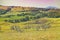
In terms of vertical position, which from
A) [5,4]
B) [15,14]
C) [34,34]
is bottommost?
[34,34]

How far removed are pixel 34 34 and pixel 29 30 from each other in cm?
8

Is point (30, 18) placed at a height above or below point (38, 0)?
below

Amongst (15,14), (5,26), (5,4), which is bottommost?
(5,26)

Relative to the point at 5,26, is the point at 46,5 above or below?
above

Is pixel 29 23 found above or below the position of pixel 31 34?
above

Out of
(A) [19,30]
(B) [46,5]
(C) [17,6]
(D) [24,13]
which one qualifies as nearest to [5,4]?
(C) [17,6]

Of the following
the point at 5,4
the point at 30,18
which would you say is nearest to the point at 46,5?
the point at 30,18

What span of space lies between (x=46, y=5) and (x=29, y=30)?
411mm

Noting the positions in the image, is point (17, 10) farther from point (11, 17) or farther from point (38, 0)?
point (38, 0)

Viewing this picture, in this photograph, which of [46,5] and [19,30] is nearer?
[19,30]

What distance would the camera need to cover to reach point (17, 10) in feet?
Answer: 5.86

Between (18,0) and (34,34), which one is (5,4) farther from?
(34,34)

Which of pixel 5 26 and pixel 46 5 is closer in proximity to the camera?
pixel 5 26

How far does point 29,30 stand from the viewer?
1644 mm
